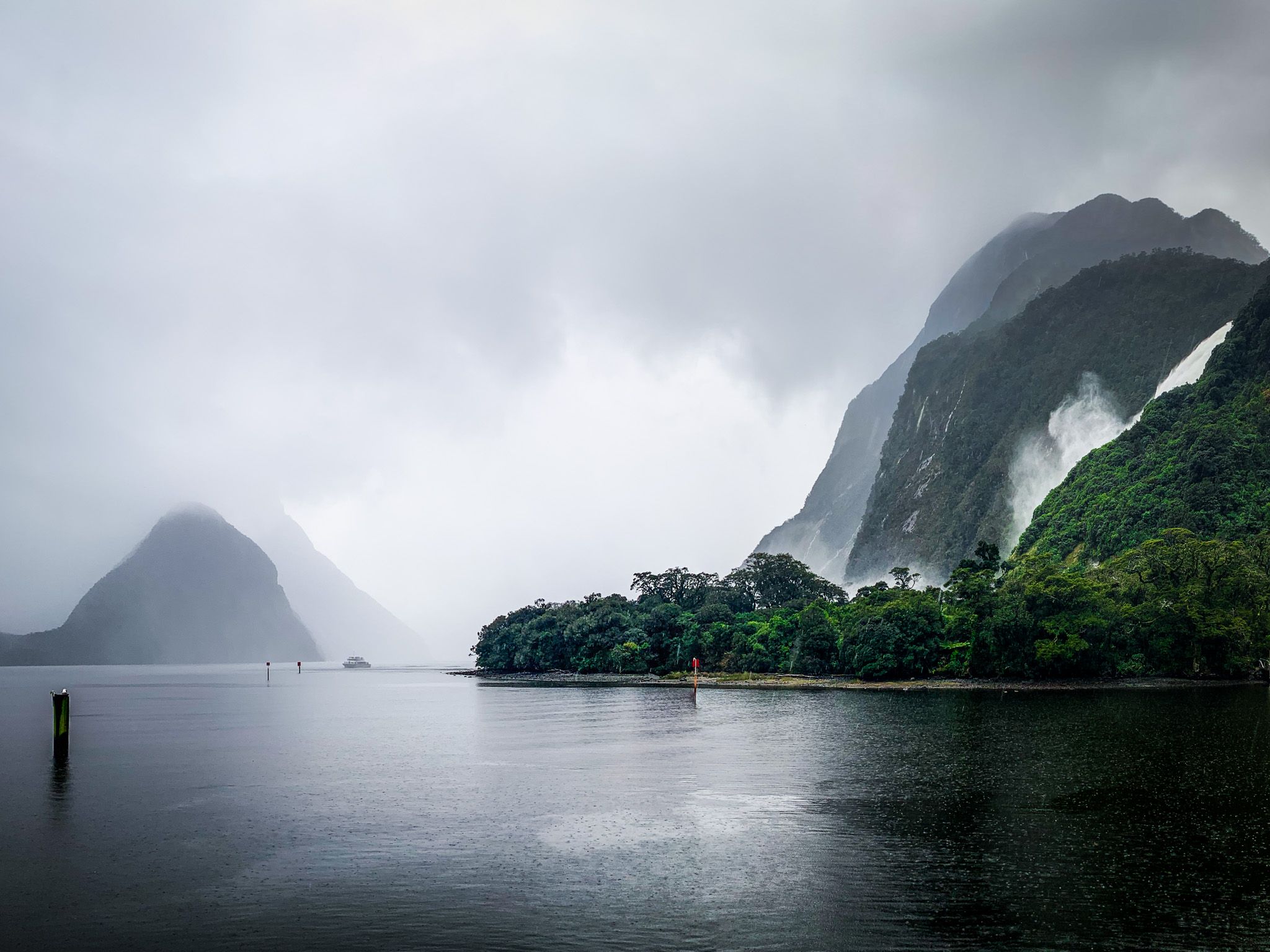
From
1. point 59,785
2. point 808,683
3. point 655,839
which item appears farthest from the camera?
point 808,683

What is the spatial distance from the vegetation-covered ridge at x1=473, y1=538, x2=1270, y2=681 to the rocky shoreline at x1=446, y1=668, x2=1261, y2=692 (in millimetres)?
2721

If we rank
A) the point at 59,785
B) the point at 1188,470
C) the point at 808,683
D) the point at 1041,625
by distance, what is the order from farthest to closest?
the point at 1188,470 → the point at 808,683 → the point at 1041,625 → the point at 59,785

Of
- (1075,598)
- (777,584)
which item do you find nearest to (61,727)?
(1075,598)

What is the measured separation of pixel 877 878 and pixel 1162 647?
324 feet

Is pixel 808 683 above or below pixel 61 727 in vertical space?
below

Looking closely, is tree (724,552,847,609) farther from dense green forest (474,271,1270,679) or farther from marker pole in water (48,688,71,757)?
marker pole in water (48,688,71,757)

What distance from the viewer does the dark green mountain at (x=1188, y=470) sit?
139 metres

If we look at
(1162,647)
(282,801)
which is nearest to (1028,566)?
(1162,647)

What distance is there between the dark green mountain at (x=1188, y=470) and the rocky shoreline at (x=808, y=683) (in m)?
39.0

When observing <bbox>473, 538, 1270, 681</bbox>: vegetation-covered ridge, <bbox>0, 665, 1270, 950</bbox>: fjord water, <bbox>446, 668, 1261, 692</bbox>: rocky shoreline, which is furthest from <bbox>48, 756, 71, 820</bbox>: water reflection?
<bbox>473, 538, 1270, 681</bbox>: vegetation-covered ridge

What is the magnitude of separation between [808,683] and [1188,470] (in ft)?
242

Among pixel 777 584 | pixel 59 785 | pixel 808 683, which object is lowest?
pixel 808 683

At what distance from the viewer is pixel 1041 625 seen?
109500 mm

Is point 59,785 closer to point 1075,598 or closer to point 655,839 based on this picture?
point 655,839
